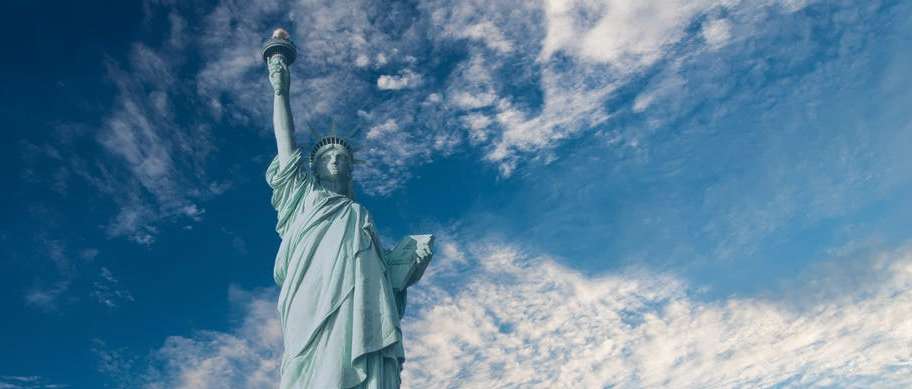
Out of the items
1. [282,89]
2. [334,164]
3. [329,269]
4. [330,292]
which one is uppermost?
[282,89]

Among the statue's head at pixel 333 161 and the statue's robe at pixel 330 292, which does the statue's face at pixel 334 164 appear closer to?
the statue's head at pixel 333 161

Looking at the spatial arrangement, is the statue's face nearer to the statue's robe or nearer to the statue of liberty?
the statue of liberty

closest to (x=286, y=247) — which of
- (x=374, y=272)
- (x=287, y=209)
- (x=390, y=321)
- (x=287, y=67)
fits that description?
(x=287, y=209)

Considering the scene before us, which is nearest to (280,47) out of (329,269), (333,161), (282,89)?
(282,89)

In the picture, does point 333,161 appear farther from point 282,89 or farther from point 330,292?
point 330,292

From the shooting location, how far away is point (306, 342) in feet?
37.7

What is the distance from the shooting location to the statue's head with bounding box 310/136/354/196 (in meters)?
14.9

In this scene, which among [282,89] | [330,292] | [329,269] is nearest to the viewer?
[330,292]

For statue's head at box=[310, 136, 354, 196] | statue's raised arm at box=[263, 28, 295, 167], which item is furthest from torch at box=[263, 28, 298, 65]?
statue's head at box=[310, 136, 354, 196]

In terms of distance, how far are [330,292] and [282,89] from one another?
5.33 m

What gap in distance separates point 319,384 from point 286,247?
3481 millimetres

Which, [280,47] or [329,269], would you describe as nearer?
[329,269]

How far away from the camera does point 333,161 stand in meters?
14.9

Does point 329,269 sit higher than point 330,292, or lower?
higher
